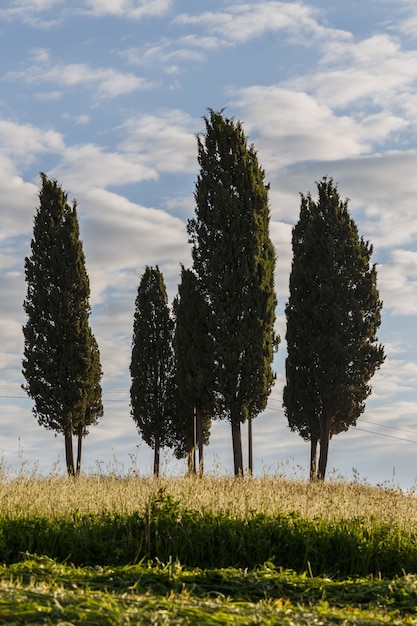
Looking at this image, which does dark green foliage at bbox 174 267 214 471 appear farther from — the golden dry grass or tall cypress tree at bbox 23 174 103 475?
the golden dry grass

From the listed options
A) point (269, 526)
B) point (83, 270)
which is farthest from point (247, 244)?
point (269, 526)

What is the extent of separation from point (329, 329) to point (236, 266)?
4390mm

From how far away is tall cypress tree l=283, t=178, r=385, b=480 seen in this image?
74.7ft

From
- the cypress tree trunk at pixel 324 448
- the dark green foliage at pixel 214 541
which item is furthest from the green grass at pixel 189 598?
the cypress tree trunk at pixel 324 448

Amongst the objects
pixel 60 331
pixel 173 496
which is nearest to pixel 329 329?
pixel 60 331

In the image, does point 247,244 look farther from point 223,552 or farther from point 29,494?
point 223,552

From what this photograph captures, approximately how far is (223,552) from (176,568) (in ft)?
8.47

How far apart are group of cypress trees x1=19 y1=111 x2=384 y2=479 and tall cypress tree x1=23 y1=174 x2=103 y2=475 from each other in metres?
0.04

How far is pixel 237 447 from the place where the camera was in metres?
19.5

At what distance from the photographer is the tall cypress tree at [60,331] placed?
2353 cm

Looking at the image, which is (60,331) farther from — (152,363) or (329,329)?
(329,329)

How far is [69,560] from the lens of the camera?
28.9 feet

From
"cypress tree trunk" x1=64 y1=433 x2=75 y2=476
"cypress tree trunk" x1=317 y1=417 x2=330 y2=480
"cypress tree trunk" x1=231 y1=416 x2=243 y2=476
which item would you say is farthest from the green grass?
"cypress tree trunk" x1=64 y1=433 x2=75 y2=476

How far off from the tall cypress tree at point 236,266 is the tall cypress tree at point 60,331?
197 inches
